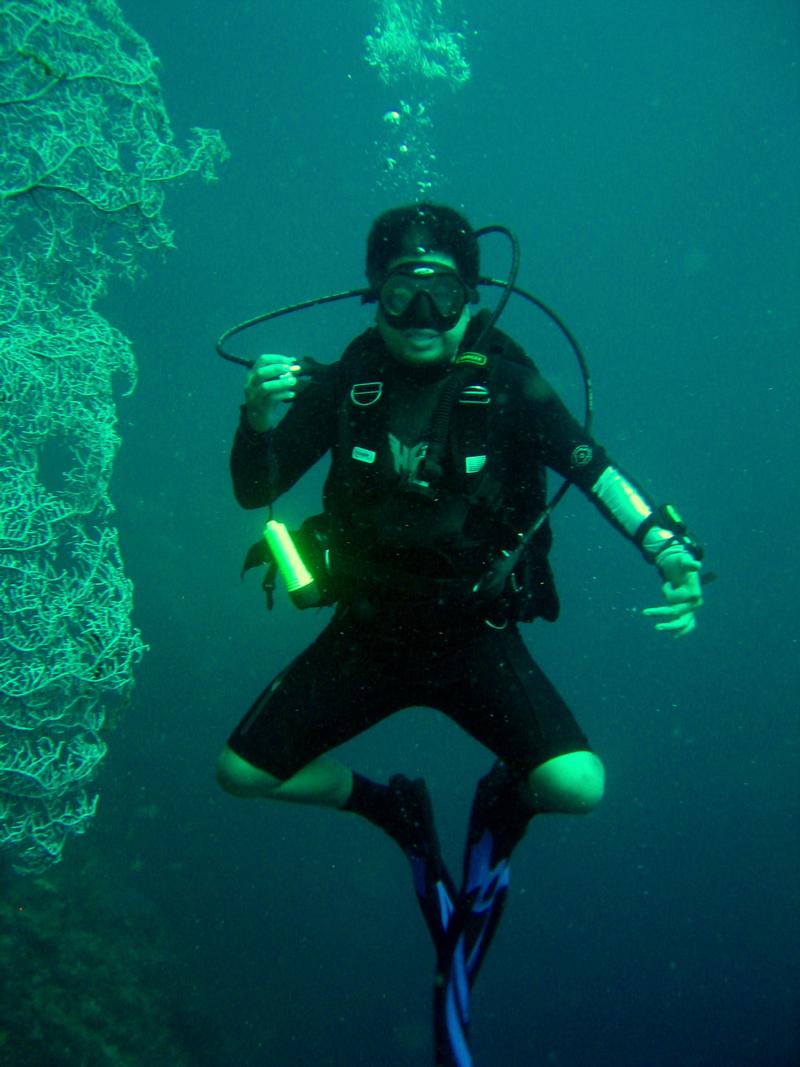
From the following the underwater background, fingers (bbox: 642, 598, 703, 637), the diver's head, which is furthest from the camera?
the underwater background

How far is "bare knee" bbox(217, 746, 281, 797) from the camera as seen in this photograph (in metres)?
2.81

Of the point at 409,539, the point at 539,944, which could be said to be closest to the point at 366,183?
the point at 539,944

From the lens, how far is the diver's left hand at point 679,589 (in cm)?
243

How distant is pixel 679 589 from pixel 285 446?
5.48 feet

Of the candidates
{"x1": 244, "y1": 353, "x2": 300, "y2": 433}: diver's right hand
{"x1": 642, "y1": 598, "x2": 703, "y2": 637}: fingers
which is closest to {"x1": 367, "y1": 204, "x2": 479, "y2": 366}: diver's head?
{"x1": 244, "y1": 353, "x2": 300, "y2": 433}: diver's right hand

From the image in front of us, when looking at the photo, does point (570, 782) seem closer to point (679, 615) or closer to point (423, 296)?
point (679, 615)

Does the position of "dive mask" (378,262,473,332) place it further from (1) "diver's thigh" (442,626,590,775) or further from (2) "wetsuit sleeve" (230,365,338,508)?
(1) "diver's thigh" (442,626,590,775)

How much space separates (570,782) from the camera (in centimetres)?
270

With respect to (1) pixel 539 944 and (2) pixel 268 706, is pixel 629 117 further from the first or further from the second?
(2) pixel 268 706

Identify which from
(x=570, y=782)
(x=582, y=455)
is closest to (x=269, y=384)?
(x=582, y=455)

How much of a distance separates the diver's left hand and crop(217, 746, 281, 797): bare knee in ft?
5.46

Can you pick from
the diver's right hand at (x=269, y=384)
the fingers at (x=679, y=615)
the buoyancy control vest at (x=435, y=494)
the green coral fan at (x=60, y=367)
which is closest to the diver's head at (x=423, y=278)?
the buoyancy control vest at (x=435, y=494)

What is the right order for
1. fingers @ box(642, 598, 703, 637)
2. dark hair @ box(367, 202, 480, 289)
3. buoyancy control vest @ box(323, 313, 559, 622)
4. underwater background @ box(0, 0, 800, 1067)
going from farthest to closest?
1. underwater background @ box(0, 0, 800, 1067)
2. dark hair @ box(367, 202, 480, 289)
3. buoyancy control vest @ box(323, 313, 559, 622)
4. fingers @ box(642, 598, 703, 637)

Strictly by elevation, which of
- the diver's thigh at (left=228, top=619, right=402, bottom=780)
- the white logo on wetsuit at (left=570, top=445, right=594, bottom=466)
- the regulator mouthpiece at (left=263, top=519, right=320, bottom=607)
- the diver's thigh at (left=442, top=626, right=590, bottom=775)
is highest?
the white logo on wetsuit at (left=570, top=445, right=594, bottom=466)
